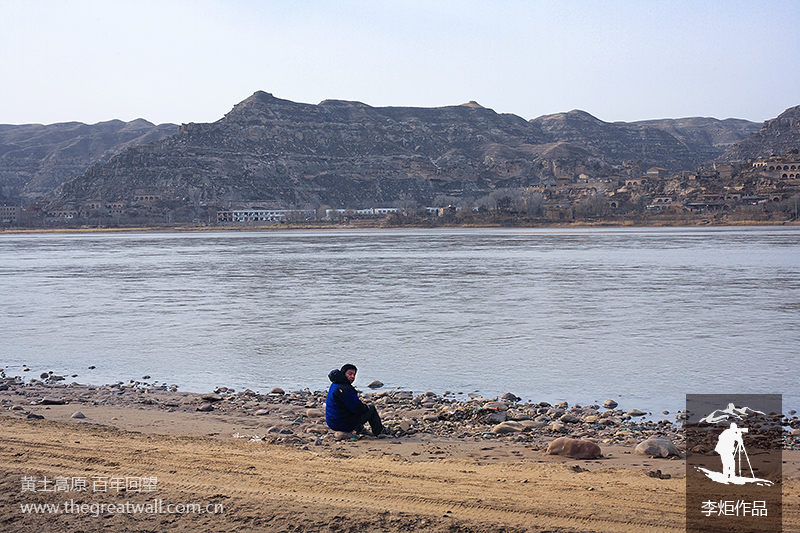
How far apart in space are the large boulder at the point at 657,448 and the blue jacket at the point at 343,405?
3510 mm

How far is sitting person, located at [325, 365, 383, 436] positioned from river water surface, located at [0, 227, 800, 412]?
3.60 m

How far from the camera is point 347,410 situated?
9.52 m

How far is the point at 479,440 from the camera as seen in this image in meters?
9.33

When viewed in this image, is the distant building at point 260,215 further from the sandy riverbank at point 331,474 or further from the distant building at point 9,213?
the sandy riverbank at point 331,474

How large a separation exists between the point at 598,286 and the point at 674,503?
25.8m

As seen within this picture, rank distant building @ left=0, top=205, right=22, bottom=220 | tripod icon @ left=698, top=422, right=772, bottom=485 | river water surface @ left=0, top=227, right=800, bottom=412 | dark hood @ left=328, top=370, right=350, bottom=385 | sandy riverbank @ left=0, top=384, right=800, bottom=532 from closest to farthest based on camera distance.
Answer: sandy riverbank @ left=0, top=384, right=800, bottom=532 → tripod icon @ left=698, top=422, right=772, bottom=485 → dark hood @ left=328, top=370, right=350, bottom=385 → river water surface @ left=0, top=227, right=800, bottom=412 → distant building @ left=0, top=205, right=22, bottom=220

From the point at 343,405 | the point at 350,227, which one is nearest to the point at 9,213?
the point at 350,227

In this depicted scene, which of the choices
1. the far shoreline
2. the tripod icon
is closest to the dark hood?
the tripod icon

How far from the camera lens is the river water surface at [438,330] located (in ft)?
45.4

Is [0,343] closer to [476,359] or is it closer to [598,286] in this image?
[476,359]

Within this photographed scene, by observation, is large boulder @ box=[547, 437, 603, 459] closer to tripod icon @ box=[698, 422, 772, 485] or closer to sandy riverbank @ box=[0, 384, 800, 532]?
sandy riverbank @ box=[0, 384, 800, 532]

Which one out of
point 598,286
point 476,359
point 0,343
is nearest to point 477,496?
point 476,359

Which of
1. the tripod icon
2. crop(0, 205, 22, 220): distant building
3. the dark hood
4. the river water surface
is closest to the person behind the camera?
the tripod icon

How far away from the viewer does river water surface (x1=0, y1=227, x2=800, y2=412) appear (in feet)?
45.4
